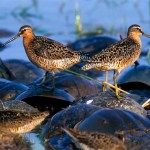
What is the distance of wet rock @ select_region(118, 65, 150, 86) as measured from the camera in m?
13.2

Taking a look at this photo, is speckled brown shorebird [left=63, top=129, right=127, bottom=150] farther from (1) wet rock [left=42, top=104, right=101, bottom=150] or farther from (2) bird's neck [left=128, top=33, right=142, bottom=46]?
(2) bird's neck [left=128, top=33, right=142, bottom=46]

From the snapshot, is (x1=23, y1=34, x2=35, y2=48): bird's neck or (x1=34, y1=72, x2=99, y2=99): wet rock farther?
(x1=23, y1=34, x2=35, y2=48): bird's neck

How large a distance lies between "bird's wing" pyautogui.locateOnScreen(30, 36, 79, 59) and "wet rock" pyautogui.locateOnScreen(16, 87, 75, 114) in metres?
0.92

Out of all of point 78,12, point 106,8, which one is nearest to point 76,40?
point 78,12

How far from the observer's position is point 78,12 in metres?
18.9

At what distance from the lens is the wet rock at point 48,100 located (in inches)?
463

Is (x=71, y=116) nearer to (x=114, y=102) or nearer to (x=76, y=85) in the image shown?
(x=114, y=102)

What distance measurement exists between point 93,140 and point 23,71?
6275 millimetres

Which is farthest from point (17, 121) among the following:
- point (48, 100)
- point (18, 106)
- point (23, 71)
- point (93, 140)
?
point (23, 71)

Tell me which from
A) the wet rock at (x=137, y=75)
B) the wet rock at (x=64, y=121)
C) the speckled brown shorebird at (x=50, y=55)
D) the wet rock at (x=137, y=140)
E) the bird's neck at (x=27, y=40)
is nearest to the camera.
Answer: the wet rock at (x=137, y=140)

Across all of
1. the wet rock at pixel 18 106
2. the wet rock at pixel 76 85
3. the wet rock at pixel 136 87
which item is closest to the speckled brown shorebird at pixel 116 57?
the wet rock at pixel 76 85

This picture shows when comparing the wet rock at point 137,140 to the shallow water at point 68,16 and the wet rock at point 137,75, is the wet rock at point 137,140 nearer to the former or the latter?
the wet rock at point 137,75

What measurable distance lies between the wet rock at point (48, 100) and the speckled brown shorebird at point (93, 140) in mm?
3013

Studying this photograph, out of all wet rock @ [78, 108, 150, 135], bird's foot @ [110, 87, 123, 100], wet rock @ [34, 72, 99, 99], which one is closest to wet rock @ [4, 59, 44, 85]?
wet rock @ [34, 72, 99, 99]
